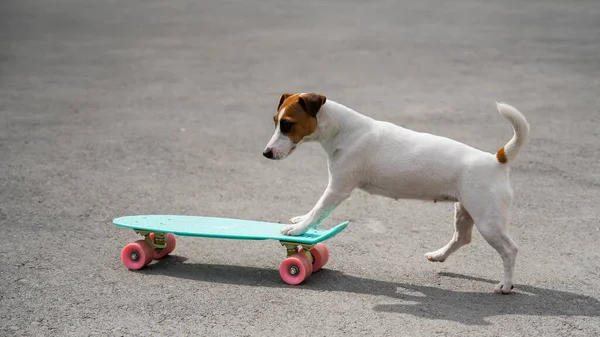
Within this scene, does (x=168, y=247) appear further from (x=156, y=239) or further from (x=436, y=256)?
(x=436, y=256)

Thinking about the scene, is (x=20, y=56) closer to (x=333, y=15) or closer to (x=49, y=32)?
(x=49, y=32)

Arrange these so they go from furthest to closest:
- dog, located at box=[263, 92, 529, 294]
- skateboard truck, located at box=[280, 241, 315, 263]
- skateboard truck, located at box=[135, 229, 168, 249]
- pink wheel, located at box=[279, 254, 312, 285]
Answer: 1. skateboard truck, located at box=[135, 229, 168, 249]
2. skateboard truck, located at box=[280, 241, 315, 263]
3. pink wheel, located at box=[279, 254, 312, 285]
4. dog, located at box=[263, 92, 529, 294]

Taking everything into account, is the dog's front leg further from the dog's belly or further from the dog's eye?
the dog's eye

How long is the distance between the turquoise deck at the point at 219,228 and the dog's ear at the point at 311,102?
83cm

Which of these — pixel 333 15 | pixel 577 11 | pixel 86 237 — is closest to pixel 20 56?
pixel 333 15

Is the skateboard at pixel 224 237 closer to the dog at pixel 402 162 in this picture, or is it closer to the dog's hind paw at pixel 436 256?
the dog at pixel 402 162

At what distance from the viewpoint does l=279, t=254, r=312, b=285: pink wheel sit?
5477mm

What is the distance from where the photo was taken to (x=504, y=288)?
542 cm

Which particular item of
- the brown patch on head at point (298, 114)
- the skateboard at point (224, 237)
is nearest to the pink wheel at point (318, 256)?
the skateboard at point (224, 237)

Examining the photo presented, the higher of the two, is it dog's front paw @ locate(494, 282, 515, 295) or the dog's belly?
the dog's belly

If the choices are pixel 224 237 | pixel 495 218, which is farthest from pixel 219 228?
pixel 495 218

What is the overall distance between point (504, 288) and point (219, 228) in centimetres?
196

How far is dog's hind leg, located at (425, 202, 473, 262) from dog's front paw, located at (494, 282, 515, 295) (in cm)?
48

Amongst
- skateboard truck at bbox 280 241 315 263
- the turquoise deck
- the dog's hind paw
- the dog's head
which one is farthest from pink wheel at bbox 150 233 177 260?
the dog's hind paw
